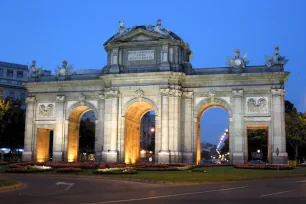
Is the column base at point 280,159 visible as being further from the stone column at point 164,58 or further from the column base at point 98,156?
the column base at point 98,156

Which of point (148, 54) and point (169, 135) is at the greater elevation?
point (148, 54)

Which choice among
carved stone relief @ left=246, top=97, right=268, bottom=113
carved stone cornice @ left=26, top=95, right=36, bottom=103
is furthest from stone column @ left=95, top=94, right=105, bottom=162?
carved stone relief @ left=246, top=97, right=268, bottom=113

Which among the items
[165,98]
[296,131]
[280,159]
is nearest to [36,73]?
[165,98]

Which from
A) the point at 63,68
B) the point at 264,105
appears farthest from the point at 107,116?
the point at 264,105

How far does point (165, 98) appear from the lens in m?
57.4

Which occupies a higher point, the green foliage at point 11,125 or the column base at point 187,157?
the green foliage at point 11,125

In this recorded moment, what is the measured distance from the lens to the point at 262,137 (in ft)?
290

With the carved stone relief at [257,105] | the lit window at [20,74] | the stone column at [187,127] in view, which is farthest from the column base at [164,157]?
the lit window at [20,74]

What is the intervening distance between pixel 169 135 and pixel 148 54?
12.5 m

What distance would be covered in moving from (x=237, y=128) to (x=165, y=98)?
11.0 m

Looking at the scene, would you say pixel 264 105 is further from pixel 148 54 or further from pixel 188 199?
pixel 188 199

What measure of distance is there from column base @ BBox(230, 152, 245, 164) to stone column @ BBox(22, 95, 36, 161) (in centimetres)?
3116

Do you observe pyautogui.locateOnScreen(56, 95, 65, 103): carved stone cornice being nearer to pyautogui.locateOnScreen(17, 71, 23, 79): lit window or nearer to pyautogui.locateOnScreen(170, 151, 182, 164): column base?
pyautogui.locateOnScreen(170, 151, 182, 164): column base

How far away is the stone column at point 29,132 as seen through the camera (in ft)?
210
